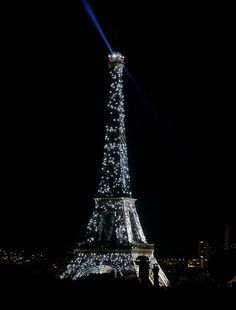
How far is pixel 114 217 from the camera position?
6562cm

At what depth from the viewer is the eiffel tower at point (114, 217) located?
6531 centimetres

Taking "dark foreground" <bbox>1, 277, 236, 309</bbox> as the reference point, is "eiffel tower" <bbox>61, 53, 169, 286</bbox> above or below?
above

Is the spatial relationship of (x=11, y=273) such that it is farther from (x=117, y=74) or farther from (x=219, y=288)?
(x=117, y=74)

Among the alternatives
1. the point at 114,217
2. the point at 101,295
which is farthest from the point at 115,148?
the point at 101,295

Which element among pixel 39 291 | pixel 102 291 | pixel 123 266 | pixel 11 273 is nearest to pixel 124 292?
pixel 102 291

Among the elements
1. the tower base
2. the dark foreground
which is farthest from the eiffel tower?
the dark foreground

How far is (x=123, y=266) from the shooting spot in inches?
2569

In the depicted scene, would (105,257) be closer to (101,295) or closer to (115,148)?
(115,148)

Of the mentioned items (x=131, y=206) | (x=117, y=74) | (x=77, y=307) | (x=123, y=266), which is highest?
(x=117, y=74)

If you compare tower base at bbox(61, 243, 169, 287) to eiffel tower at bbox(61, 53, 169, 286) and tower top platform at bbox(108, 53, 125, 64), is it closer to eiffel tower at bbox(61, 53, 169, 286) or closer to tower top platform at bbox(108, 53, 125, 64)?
eiffel tower at bbox(61, 53, 169, 286)

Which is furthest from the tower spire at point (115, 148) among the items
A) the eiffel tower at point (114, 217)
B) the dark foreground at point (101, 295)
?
the dark foreground at point (101, 295)

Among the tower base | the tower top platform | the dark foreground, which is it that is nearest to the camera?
the dark foreground

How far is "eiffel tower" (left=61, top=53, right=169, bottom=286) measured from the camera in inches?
2571

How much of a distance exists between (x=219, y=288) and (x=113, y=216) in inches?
1528
